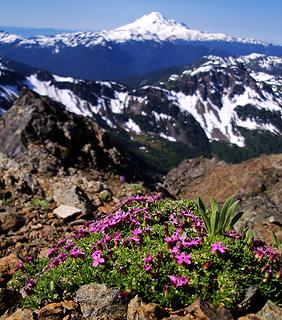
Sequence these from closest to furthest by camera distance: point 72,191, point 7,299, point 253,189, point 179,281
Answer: point 179,281 < point 7,299 < point 72,191 < point 253,189

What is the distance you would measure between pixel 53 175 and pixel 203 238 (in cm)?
1007

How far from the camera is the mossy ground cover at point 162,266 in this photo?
800 cm

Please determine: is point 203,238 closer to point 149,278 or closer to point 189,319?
point 149,278

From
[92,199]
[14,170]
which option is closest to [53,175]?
[14,170]

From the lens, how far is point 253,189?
22.5 metres

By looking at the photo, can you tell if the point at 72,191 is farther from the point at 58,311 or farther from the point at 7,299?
the point at 58,311

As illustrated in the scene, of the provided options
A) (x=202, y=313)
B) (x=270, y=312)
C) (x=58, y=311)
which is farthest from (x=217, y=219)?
(x=58, y=311)

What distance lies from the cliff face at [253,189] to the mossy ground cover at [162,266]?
6577 millimetres

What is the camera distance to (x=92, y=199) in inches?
627

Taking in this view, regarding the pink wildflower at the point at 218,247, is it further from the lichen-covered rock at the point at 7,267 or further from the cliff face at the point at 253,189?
the cliff face at the point at 253,189

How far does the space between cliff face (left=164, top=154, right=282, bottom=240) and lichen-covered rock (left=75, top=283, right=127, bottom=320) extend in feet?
27.7

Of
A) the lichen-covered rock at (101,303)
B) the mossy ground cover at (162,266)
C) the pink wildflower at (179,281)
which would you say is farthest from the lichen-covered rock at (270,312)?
the lichen-covered rock at (101,303)

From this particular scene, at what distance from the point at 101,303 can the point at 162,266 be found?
1.24 m

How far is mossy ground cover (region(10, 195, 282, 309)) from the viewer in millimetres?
8000
